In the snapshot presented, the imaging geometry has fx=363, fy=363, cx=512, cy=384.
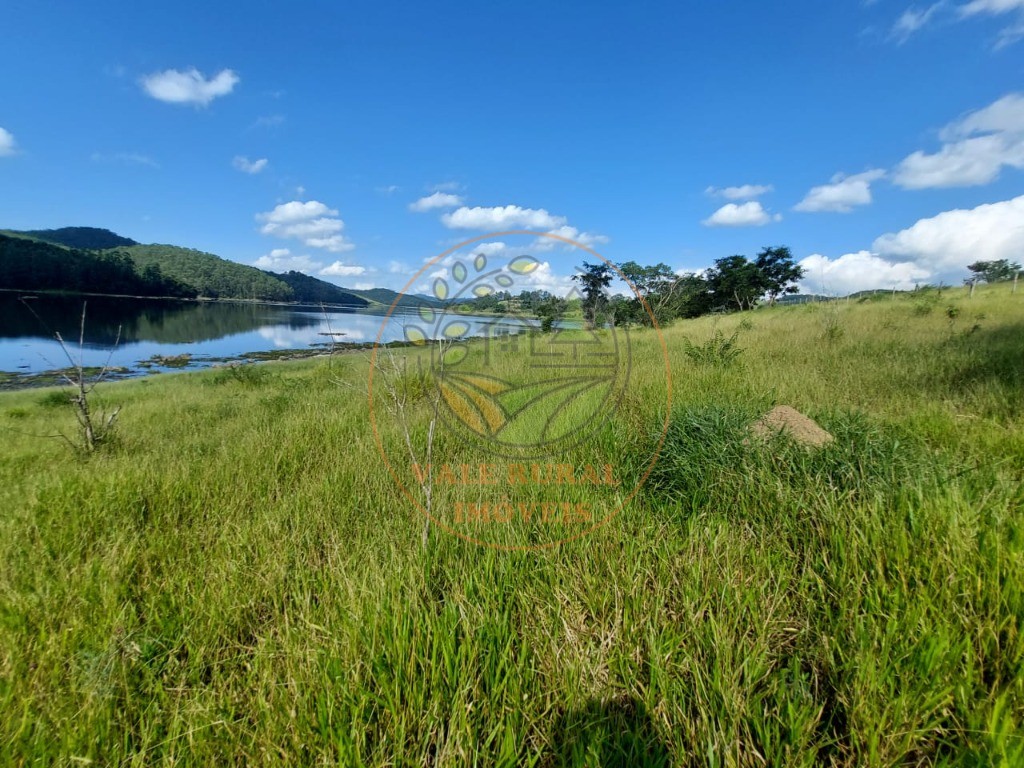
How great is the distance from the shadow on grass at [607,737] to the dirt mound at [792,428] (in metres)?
1.92

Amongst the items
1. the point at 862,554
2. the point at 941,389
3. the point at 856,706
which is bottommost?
the point at 856,706

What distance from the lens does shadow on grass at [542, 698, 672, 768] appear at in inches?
37.2

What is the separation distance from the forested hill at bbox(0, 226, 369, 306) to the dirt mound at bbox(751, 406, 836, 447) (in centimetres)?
7090

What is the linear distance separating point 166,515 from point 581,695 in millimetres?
2570

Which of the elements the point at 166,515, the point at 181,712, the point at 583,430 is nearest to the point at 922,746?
the point at 181,712

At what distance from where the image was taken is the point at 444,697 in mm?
1094

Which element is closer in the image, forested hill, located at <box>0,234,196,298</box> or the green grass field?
the green grass field

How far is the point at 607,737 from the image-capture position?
39.1 inches

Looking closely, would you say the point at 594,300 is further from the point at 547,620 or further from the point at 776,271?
the point at 776,271

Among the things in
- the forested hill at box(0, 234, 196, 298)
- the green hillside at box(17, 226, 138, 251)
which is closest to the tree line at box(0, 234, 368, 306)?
the forested hill at box(0, 234, 196, 298)

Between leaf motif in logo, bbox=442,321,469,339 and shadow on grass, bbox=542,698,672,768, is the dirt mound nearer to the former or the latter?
shadow on grass, bbox=542,698,672,768

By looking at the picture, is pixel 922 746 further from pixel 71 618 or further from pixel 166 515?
pixel 166 515

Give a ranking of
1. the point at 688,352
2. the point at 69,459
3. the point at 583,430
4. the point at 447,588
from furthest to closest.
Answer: the point at 688,352
the point at 69,459
the point at 583,430
the point at 447,588
